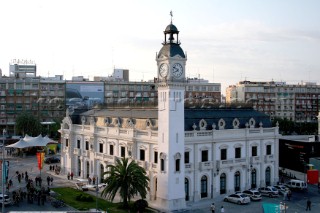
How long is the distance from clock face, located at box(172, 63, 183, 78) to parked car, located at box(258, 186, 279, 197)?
18.8m

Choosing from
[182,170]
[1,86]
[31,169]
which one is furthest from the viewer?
[1,86]

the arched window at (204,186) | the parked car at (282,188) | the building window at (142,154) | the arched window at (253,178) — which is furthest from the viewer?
the arched window at (253,178)

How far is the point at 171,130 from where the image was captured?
5034cm

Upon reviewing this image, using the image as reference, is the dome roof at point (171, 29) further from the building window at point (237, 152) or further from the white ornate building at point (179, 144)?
the building window at point (237, 152)

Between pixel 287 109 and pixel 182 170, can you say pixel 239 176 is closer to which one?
pixel 182 170

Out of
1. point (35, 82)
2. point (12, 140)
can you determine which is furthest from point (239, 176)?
point (35, 82)

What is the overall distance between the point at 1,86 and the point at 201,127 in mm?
77075

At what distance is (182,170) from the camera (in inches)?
2019

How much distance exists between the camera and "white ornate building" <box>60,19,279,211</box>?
5059 cm

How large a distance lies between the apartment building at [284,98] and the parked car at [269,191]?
7394cm

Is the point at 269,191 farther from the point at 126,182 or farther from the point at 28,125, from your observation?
the point at 28,125

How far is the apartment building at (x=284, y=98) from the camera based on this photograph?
131625mm

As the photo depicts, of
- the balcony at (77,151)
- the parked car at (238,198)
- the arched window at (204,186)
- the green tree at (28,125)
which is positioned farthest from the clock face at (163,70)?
the green tree at (28,125)

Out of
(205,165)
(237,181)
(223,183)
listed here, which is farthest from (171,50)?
(237,181)
